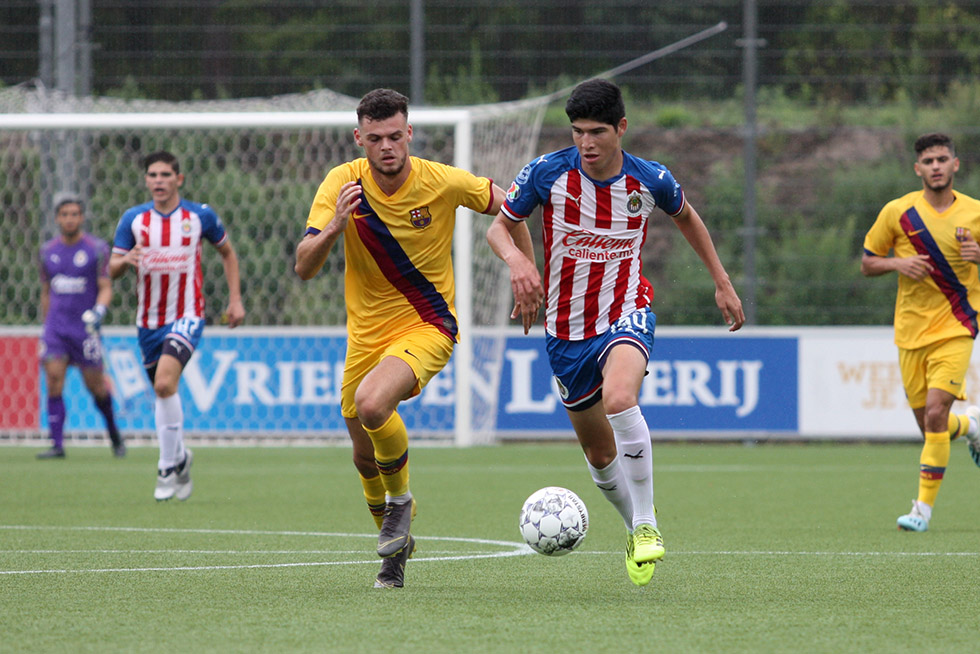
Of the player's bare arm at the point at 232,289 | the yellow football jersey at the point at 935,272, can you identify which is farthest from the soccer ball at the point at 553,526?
the player's bare arm at the point at 232,289

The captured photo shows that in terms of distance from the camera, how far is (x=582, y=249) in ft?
18.9

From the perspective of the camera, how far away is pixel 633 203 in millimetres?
5699

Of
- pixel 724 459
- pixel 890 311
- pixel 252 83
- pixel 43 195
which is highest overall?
pixel 252 83

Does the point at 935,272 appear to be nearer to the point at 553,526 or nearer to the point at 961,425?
the point at 961,425

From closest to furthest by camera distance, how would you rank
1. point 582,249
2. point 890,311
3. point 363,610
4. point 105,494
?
point 363,610, point 582,249, point 105,494, point 890,311

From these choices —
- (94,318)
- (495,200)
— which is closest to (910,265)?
(495,200)

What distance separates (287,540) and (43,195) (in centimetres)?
944

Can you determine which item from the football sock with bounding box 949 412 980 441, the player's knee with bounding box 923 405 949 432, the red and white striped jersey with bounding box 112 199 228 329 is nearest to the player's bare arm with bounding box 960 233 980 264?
the player's knee with bounding box 923 405 949 432

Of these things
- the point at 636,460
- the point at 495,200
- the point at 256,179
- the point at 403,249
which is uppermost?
the point at 256,179

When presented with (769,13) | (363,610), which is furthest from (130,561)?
→ (769,13)

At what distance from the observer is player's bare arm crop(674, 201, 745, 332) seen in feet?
18.4

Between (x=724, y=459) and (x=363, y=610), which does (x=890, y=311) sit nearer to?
(x=724, y=459)

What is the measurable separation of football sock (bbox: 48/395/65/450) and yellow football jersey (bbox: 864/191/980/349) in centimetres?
771

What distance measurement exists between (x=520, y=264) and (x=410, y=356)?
2.02 ft
